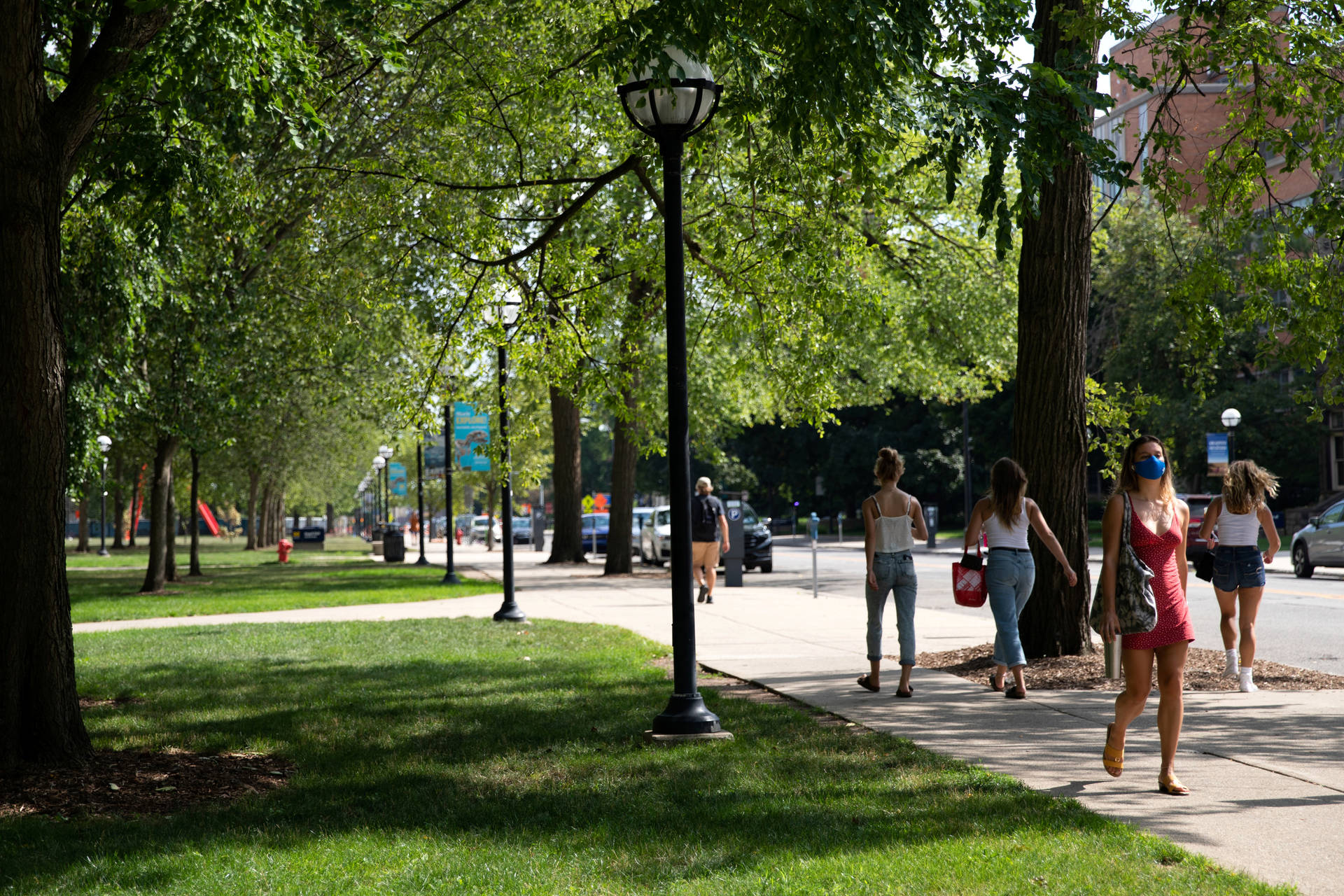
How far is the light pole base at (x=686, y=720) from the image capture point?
7703 mm

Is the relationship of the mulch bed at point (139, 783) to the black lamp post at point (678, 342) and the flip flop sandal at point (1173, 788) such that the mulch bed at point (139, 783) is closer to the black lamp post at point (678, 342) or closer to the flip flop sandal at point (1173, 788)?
the black lamp post at point (678, 342)

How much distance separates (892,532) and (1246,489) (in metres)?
3.02

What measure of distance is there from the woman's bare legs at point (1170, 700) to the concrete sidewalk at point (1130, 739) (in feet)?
0.59

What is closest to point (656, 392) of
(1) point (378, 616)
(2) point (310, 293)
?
(2) point (310, 293)

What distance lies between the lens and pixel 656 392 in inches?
1102

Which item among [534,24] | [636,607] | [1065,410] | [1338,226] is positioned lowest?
[636,607]

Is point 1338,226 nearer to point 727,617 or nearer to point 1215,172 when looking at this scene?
point 1215,172

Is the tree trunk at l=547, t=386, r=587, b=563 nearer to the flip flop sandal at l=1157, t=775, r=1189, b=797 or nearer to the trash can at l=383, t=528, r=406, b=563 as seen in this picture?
the trash can at l=383, t=528, r=406, b=563

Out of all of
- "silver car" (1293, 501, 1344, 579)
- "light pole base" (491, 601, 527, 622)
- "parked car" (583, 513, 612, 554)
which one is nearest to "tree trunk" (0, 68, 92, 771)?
"light pole base" (491, 601, 527, 622)

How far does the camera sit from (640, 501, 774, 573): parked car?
3048 cm

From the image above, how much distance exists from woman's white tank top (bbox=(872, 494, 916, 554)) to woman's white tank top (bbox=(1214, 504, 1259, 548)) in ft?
8.84

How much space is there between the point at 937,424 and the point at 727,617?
4924 cm

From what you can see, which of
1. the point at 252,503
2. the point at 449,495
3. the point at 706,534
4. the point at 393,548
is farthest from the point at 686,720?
the point at 252,503

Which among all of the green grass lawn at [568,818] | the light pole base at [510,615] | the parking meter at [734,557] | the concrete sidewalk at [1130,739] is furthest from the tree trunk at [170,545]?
Answer: the green grass lawn at [568,818]
